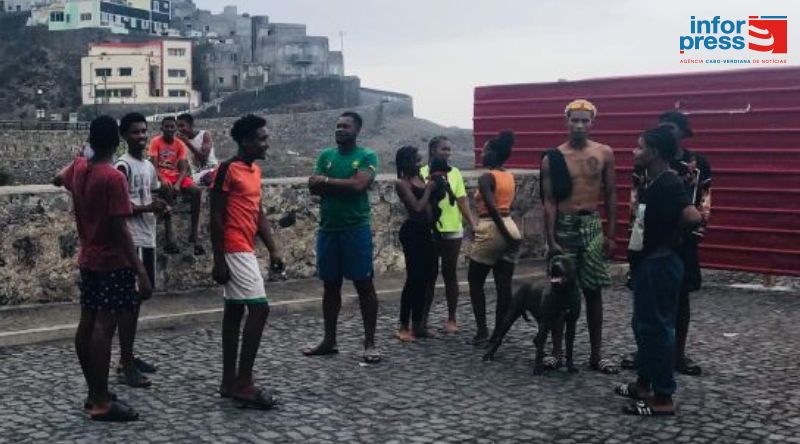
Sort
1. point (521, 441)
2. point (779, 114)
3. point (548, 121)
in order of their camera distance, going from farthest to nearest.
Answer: point (548, 121) < point (779, 114) < point (521, 441)

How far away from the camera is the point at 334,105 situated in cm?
6875

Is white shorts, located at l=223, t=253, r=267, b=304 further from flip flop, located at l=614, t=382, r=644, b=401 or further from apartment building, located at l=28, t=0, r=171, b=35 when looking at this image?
apartment building, located at l=28, t=0, r=171, b=35

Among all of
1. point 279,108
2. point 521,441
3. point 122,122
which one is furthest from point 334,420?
point 279,108

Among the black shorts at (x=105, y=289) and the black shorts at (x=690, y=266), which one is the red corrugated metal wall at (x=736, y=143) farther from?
the black shorts at (x=105, y=289)

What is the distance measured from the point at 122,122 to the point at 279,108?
6222 cm

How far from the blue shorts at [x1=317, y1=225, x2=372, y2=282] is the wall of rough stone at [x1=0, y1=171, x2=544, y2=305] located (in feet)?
8.41

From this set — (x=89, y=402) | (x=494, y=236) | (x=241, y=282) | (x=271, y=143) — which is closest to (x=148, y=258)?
(x=241, y=282)

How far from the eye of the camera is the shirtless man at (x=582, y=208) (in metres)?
6.45

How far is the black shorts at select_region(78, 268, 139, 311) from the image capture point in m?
5.45

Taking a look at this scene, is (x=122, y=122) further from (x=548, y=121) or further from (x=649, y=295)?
(x=548, y=121)

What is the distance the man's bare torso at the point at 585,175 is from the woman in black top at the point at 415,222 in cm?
123

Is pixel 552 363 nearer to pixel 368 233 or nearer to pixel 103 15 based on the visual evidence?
pixel 368 233

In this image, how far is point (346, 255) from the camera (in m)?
6.78

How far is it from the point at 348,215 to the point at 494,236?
1.24 meters
